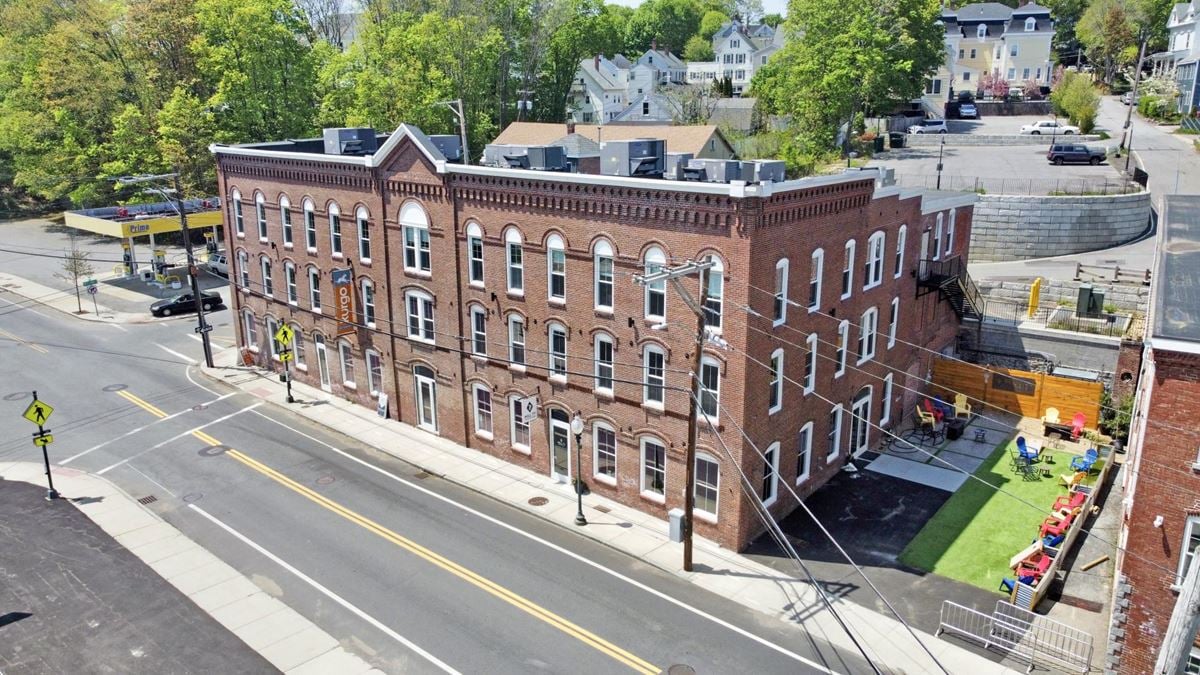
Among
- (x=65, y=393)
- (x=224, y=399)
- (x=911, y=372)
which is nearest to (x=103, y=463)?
(x=224, y=399)

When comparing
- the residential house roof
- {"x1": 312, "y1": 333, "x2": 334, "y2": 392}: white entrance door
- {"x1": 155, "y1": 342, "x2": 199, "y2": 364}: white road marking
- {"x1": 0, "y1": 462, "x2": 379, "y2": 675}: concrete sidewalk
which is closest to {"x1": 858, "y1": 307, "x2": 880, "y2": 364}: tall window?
{"x1": 0, "y1": 462, "x2": 379, "y2": 675}: concrete sidewalk

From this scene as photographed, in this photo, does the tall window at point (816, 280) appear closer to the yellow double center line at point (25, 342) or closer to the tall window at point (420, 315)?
the tall window at point (420, 315)

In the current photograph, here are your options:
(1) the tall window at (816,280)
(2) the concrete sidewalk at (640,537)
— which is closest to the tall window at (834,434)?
(1) the tall window at (816,280)

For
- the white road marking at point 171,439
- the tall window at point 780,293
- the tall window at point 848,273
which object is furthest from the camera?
the white road marking at point 171,439

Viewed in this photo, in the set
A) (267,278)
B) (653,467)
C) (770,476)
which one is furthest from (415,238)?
(770,476)

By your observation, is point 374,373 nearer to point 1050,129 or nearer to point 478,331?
point 478,331

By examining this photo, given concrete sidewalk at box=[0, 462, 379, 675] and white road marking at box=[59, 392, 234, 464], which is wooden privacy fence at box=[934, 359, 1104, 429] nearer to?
concrete sidewalk at box=[0, 462, 379, 675]
